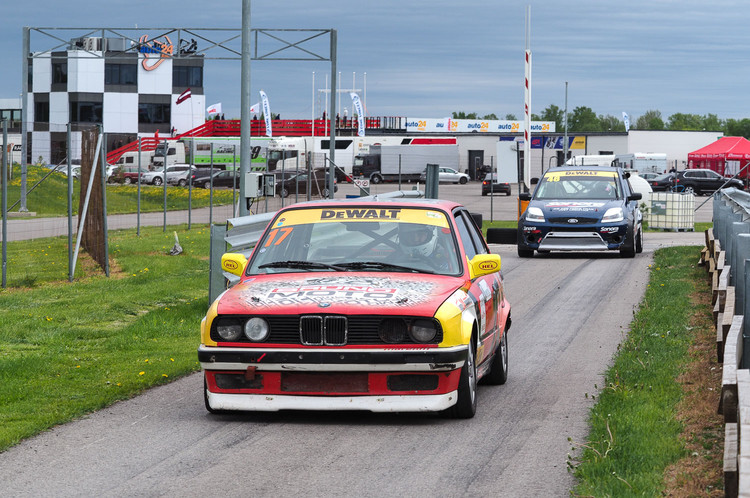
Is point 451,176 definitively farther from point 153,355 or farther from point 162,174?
point 153,355

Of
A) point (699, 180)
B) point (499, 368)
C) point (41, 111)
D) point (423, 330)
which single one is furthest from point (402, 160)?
point (423, 330)

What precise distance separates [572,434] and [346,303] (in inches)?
63.0

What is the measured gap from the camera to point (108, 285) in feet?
52.0

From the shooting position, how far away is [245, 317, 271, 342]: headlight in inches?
277

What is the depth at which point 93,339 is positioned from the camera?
11438mm

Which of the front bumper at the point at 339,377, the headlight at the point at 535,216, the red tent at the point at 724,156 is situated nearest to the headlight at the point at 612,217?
the headlight at the point at 535,216

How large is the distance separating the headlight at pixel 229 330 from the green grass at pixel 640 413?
85.2 inches

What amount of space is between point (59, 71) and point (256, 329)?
8675 cm

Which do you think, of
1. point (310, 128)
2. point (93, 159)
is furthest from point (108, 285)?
point (310, 128)

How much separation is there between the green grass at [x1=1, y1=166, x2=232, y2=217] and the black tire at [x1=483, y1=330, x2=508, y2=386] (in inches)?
441

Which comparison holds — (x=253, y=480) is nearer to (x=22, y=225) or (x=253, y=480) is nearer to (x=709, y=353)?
(x=709, y=353)

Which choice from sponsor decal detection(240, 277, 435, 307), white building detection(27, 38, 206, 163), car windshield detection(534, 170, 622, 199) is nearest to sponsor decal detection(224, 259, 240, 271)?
sponsor decal detection(240, 277, 435, 307)

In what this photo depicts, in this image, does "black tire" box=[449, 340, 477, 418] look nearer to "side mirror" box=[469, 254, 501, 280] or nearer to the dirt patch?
"side mirror" box=[469, 254, 501, 280]

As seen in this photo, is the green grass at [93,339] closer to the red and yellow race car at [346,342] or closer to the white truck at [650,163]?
the red and yellow race car at [346,342]
